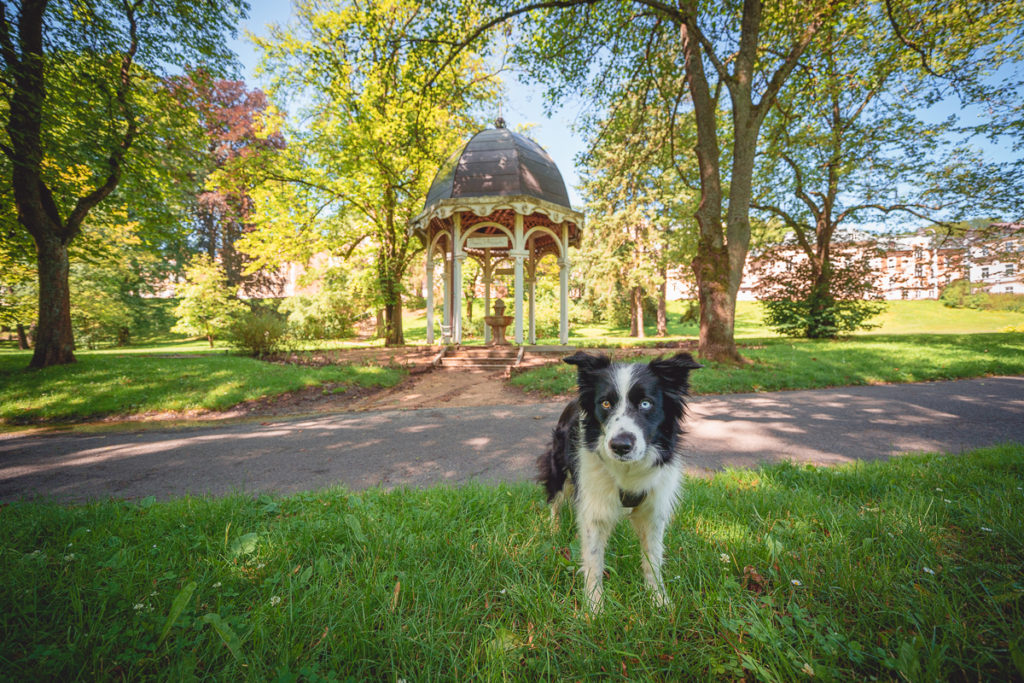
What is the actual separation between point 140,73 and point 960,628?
16547 millimetres

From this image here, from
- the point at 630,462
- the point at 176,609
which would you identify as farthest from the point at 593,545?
the point at 176,609

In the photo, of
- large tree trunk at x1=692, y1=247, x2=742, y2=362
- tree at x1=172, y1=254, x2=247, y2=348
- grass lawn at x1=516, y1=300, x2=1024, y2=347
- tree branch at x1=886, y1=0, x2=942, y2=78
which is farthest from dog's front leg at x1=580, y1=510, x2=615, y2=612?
tree at x1=172, y1=254, x2=247, y2=348

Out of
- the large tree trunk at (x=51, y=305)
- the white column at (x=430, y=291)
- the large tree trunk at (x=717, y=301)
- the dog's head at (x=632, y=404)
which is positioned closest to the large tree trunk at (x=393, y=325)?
the white column at (x=430, y=291)

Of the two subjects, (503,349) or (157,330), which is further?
(157,330)

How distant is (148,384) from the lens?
7.63 meters

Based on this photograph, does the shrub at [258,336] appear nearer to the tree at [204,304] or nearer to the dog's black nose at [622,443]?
the tree at [204,304]

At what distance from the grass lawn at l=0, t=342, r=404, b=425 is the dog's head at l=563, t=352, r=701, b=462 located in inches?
294

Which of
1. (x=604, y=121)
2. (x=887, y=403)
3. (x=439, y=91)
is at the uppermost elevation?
(x=604, y=121)

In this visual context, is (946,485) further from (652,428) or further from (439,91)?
(439,91)

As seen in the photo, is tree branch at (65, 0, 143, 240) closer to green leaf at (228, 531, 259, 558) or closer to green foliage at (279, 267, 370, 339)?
green leaf at (228, 531, 259, 558)

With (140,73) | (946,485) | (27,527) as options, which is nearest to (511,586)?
(27,527)

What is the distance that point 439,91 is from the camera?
7121 mm

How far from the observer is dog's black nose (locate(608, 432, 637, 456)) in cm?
178

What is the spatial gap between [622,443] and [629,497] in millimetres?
482
